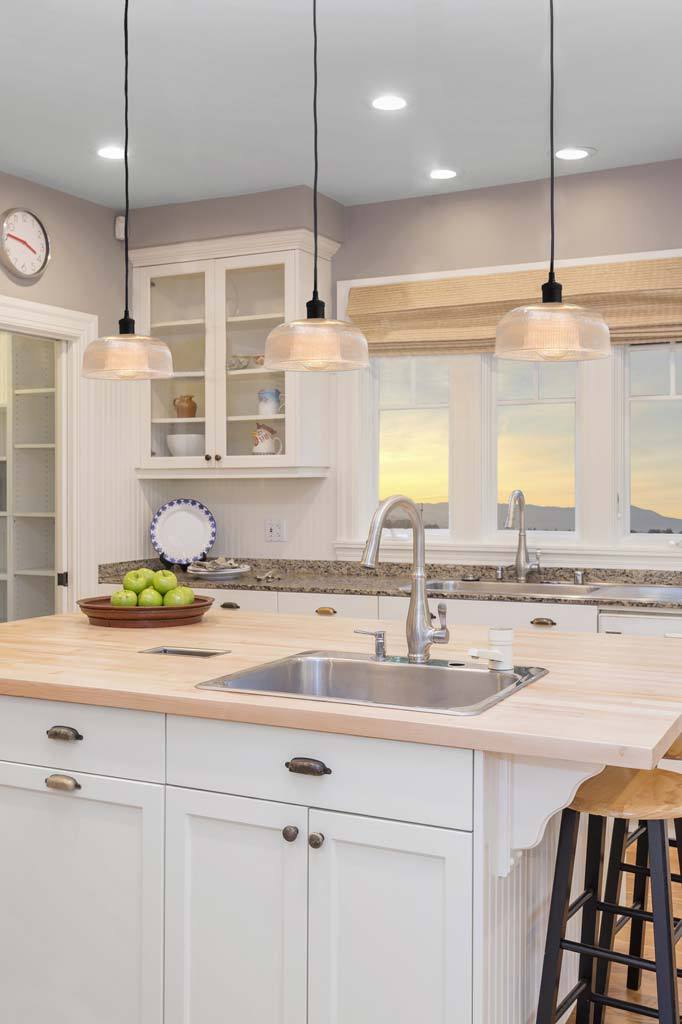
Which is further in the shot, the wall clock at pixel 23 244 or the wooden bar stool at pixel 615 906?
the wall clock at pixel 23 244

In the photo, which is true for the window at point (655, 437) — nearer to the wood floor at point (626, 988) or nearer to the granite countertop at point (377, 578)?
the granite countertop at point (377, 578)

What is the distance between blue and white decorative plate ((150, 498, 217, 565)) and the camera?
531 centimetres

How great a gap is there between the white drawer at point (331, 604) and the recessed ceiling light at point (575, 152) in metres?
2.02

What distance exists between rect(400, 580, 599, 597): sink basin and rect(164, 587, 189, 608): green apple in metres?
1.33

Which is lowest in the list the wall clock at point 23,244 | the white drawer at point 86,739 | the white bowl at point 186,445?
the white drawer at point 86,739

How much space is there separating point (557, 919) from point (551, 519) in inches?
111

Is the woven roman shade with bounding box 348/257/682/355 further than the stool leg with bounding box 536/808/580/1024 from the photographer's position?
Yes

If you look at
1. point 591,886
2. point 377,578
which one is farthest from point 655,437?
point 591,886

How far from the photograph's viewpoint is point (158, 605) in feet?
10.3

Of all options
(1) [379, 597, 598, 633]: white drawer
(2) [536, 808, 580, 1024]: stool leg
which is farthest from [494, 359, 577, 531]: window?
(2) [536, 808, 580, 1024]: stool leg

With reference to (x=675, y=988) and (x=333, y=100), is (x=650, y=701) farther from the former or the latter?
(x=333, y=100)

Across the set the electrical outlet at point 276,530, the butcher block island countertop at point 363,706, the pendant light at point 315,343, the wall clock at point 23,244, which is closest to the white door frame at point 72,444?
the wall clock at point 23,244

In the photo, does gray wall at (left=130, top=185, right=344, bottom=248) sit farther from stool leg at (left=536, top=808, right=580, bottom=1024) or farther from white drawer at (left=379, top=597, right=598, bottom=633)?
stool leg at (left=536, top=808, right=580, bottom=1024)

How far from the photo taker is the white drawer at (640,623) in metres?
3.88
